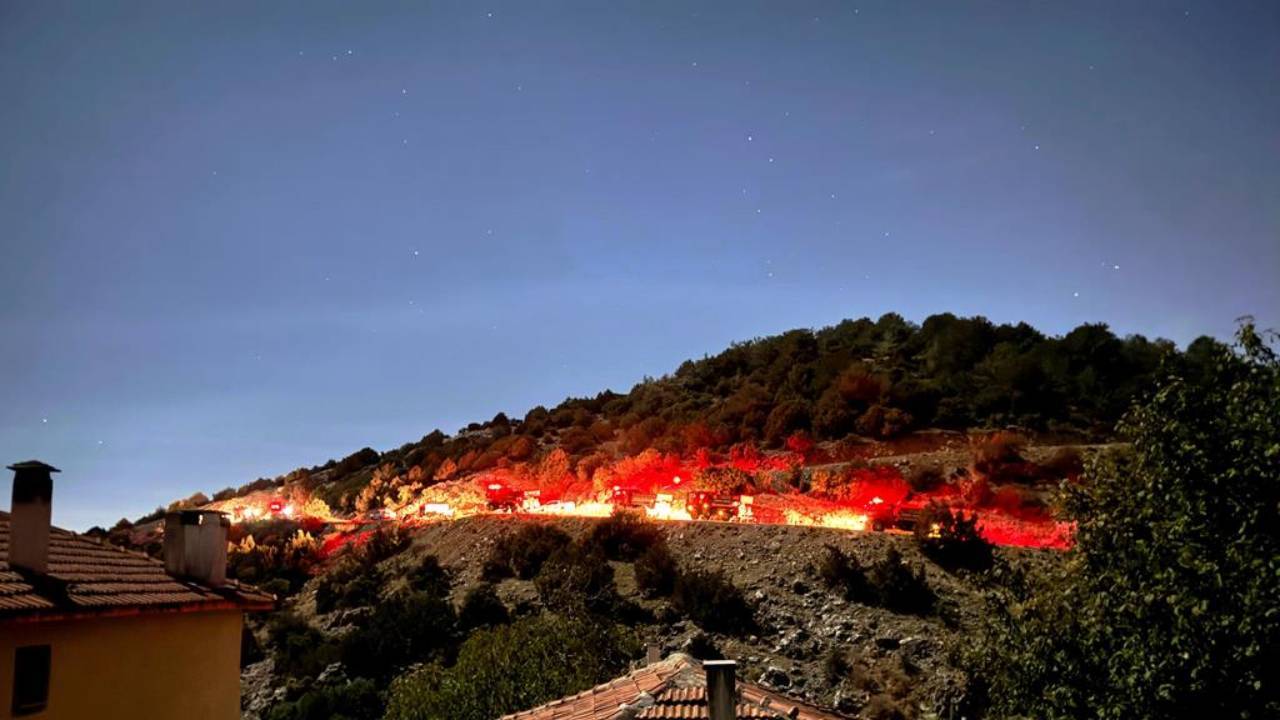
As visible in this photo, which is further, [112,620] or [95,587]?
[95,587]

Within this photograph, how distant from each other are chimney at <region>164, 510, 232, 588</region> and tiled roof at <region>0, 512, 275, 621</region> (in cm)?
28

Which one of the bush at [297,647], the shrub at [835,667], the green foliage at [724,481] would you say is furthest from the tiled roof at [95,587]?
the green foliage at [724,481]

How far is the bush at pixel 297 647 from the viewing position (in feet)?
113

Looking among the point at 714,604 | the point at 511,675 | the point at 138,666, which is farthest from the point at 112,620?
the point at 714,604

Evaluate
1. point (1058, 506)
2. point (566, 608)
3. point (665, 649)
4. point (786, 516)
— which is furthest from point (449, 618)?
point (1058, 506)

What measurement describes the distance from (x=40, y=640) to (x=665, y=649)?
71.1ft

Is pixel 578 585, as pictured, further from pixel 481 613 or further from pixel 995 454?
pixel 995 454

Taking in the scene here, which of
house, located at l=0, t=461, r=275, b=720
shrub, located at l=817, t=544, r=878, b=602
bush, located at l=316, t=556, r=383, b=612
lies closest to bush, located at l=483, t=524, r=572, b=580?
bush, located at l=316, t=556, r=383, b=612

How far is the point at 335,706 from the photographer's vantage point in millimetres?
29266

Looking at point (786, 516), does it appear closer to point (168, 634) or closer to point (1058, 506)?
point (1058, 506)

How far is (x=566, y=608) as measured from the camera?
113ft

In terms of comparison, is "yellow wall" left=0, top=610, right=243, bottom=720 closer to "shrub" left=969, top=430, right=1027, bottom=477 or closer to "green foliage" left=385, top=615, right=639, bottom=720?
"green foliage" left=385, top=615, right=639, bottom=720

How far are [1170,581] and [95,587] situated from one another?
16.2 metres

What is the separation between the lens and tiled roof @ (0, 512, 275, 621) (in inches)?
509
